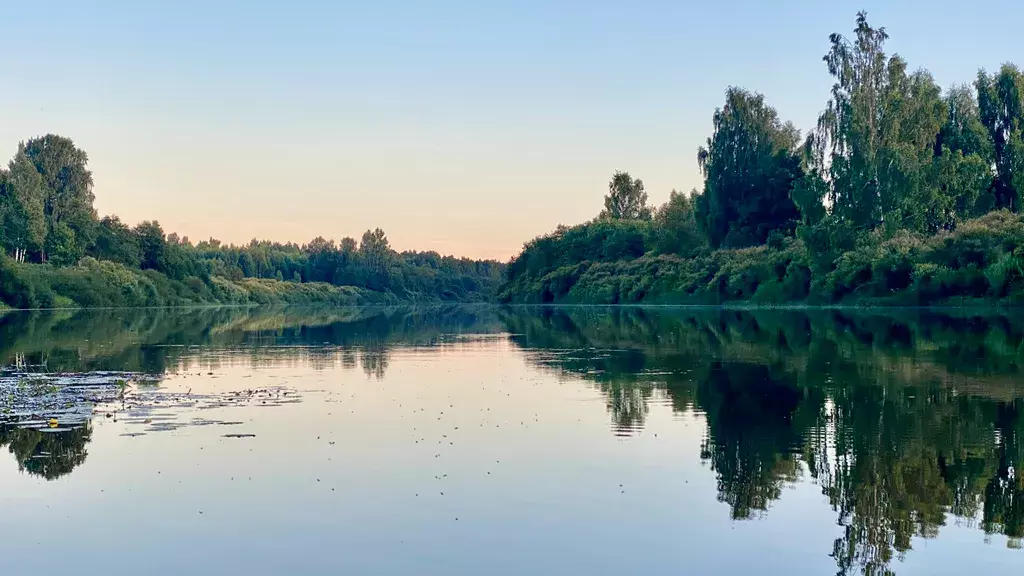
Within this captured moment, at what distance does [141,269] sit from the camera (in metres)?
144

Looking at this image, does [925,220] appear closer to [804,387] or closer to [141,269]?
[804,387]

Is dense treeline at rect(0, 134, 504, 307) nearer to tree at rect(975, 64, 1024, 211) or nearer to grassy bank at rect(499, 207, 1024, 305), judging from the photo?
grassy bank at rect(499, 207, 1024, 305)

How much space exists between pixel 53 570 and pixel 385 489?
4365 millimetres

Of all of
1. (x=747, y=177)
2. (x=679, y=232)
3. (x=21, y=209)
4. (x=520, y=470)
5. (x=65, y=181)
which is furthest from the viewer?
(x=65, y=181)

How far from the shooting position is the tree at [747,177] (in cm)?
10288

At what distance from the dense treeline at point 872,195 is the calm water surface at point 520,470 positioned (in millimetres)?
46615

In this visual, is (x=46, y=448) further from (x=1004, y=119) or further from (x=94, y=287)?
(x=94, y=287)

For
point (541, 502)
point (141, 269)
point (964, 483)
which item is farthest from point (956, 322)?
point (141, 269)

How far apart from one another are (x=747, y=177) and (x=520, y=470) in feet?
308

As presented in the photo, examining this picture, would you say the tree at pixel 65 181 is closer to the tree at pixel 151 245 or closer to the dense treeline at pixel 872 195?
the tree at pixel 151 245

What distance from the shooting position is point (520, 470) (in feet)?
45.4

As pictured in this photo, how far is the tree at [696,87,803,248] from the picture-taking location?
10288 centimetres

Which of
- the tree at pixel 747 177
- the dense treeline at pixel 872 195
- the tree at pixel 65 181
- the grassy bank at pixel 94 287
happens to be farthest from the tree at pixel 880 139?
the tree at pixel 65 181

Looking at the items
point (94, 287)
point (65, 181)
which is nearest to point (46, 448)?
point (94, 287)
